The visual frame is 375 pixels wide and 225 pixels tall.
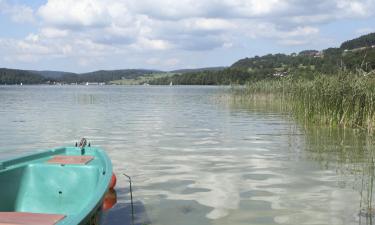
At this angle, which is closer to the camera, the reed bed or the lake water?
the lake water

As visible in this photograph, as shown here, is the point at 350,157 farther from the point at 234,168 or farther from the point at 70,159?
the point at 70,159

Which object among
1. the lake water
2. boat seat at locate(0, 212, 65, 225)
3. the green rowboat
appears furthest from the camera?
the lake water

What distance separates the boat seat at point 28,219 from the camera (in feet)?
16.0

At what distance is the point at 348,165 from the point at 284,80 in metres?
18.5

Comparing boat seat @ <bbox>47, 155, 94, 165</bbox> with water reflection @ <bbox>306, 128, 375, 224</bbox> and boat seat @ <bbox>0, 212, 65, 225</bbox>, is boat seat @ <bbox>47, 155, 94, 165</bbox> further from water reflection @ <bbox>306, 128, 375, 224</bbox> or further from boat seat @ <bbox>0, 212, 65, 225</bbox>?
water reflection @ <bbox>306, 128, 375, 224</bbox>

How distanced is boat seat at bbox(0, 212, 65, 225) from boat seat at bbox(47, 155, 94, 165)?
2434 mm

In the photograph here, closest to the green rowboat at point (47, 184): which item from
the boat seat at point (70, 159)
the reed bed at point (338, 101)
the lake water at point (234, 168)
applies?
the boat seat at point (70, 159)

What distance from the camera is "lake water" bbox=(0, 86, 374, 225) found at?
7734mm

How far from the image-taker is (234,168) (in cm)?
1122

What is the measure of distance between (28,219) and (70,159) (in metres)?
3.01

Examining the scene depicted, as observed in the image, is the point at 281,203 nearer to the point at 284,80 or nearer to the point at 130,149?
the point at 130,149

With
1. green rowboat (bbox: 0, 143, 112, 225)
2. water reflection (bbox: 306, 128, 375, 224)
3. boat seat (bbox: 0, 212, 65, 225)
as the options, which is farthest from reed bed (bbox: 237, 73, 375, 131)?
boat seat (bbox: 0, 212, 65, 225)

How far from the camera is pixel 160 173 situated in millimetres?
10617

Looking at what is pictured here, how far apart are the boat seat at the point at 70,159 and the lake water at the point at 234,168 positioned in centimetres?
97
